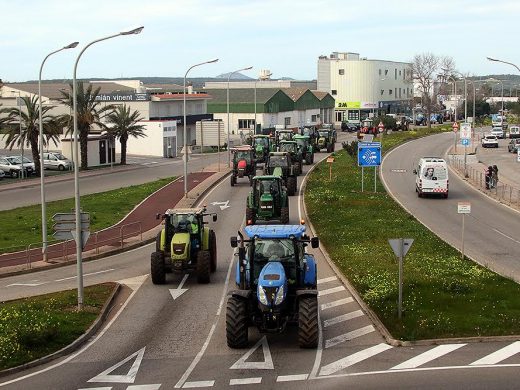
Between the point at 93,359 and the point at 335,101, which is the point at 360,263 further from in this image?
the point at 335,101

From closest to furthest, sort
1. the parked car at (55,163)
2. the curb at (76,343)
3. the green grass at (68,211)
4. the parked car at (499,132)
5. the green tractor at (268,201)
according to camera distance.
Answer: the curb at (76,343)
the green grass at (68,211)
the green tractor at (268,201)
the parked car at (55,163)
the parked car at (499,132)

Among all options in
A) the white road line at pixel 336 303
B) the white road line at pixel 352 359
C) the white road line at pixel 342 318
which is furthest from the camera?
the white road line at pixel 336 303

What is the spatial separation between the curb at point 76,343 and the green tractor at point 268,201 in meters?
13.3

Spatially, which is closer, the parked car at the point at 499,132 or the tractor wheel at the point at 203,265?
the tractor wheel at the point at 203,265

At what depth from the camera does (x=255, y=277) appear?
64.8 ft

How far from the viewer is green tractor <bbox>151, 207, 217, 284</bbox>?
26375mm

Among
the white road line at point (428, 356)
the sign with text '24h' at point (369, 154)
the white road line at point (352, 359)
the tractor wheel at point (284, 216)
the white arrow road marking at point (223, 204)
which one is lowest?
the white road line at point (352, 359)

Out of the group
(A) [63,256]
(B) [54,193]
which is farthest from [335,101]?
(A) [63,256]

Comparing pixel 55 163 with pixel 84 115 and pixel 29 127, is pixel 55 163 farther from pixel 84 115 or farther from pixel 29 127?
pixel 29 127

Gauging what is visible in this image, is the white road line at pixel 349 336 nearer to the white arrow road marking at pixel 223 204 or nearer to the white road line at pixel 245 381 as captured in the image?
the white road line at pixel 245 381

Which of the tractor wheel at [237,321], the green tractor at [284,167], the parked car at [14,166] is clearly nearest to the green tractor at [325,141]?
the parked car at [14,166]

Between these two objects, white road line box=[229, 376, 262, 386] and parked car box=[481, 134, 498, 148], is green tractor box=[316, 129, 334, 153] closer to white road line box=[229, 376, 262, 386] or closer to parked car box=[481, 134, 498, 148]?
parked car box=[481, 134, 498, 148]

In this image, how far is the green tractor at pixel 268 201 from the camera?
3738 cm

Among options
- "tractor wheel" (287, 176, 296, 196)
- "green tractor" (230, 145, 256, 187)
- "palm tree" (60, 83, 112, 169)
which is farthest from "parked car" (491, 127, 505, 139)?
"tractor wheel" (287, 176, 296, 196)
